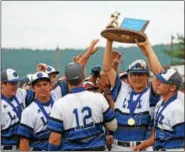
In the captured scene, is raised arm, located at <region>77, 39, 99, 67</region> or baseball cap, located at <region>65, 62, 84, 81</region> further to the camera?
raised arm, located at <region>77, 39, 99, 67</region>

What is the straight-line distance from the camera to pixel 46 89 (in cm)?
545

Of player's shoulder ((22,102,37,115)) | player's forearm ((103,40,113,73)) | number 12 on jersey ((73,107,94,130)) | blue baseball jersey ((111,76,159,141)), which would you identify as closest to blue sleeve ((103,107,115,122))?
number 12 on jersey ((73,107,94,130))

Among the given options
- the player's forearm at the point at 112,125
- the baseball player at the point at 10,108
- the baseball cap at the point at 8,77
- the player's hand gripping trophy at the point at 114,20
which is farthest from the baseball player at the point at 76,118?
the baseball cap at the point at 8,77

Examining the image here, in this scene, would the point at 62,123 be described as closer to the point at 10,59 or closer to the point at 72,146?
the point at 72,146

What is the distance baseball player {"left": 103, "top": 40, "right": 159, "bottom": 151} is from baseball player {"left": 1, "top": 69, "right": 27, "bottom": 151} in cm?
122

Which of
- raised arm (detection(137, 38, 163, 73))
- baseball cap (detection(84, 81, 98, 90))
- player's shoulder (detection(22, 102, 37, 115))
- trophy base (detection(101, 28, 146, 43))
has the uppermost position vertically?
trophy base (detection(101, 28, 146, 43))

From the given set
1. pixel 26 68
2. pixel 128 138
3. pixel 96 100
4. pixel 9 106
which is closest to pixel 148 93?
pixel 128 138

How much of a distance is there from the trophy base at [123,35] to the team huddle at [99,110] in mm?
86

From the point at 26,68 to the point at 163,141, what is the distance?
11250mm

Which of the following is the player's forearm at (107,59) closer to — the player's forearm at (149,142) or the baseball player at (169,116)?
the baseball player at (169,116)

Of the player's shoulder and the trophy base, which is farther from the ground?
the trophy base

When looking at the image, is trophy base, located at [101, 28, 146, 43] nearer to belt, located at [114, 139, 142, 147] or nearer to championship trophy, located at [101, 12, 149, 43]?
championship trophy, located at [101, 12, 149, 43]

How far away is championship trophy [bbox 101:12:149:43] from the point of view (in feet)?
18.4

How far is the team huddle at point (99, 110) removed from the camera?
4.70 m
